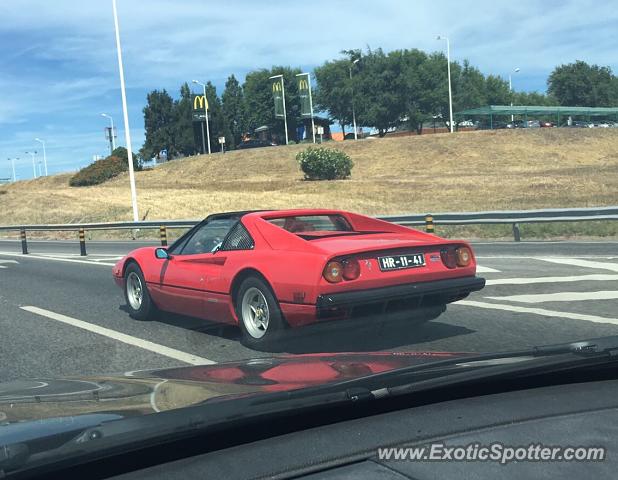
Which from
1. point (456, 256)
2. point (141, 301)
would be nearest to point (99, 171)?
point (141, 301)

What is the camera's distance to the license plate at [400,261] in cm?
609

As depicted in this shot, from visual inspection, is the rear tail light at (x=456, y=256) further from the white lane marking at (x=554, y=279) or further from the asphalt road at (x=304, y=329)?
the white lane marking at (x=554, y=279)

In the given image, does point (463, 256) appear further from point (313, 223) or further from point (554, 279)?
point (554, 279)

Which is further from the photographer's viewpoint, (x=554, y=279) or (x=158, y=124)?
(x=158, y=124)

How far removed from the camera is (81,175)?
7319 centimetres

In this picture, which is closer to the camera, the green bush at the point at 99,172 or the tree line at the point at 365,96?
the green bush at the point at 99,172

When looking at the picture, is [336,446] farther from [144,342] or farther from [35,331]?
[35,331]

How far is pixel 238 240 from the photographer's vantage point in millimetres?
6875

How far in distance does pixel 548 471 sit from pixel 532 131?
7529cm

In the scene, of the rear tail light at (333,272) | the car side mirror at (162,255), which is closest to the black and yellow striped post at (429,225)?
the car side mirror at (162,255)

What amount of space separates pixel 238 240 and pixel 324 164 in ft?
154

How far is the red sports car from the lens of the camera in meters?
5.89

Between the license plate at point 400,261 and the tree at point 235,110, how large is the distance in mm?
104269

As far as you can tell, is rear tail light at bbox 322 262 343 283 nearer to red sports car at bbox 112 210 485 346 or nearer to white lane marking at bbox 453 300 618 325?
red sports car at bbox 112 210 485 346
